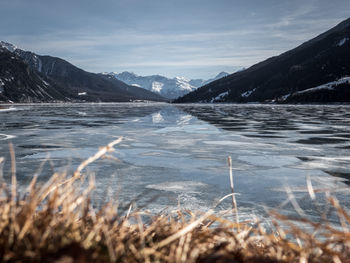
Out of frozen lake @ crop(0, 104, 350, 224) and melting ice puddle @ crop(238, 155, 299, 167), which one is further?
melting ice puddle @ crop(238, 155, 299, 167)

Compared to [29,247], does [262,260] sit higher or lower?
lower

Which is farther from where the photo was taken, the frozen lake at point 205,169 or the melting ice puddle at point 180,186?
the melting ice puddle at point 180,186

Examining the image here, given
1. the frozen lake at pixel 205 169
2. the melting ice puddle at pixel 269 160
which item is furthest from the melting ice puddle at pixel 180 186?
the melting ice puddle at pixel 269 160

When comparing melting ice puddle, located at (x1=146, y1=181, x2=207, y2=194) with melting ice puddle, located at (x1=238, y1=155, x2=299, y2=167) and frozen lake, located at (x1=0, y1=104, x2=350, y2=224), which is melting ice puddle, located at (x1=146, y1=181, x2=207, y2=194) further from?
melting ice puddle, located at (x1=238, y1=155, x2=299, y2=167)

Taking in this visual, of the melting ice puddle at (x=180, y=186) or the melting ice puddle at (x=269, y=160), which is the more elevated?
the melting ice puddle at (x=180, y=186)

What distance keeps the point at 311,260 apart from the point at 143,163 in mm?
7981

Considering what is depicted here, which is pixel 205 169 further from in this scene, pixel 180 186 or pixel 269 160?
pixel 269 160

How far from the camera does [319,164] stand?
9273mm

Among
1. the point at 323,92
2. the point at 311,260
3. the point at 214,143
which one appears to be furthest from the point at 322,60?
the point at 311,260

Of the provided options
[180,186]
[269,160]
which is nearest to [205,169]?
[180,186]

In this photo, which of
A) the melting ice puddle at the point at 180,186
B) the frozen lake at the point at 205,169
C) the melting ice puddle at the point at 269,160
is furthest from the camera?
the melting ice puddle at the point at 269,160

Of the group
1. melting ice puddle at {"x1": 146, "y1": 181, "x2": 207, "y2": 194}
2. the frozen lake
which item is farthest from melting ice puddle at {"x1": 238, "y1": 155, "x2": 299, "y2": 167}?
melting ice puddle at {"x1": 146, "y1": 181, "x2": 207, "y2": 194}

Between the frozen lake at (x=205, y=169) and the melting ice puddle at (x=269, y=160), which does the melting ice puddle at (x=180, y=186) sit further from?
the melting ice puddle at (x=269, y=160)

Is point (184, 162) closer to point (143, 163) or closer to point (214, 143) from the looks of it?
point (143, 163)
